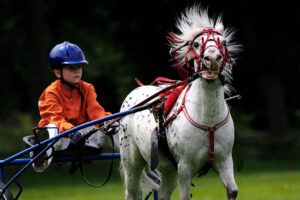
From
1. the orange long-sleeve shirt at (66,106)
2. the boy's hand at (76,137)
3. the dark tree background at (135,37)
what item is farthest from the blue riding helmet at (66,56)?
the dark tree background at (135,37)

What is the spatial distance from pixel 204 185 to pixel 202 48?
12231mm

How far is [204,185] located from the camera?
17359 millimetres

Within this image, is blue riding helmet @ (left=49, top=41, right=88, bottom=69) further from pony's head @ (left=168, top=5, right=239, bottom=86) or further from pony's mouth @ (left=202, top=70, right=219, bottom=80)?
pony's mouth @ (left=202, top=70, right=219, bottom=80)

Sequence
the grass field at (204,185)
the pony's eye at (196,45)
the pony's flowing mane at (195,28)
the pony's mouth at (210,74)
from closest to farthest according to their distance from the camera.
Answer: the pony's mouth at (210,74), the pony's eye at (196,45), the pony's flowing mane at (195,28), the grass field at (204,185)

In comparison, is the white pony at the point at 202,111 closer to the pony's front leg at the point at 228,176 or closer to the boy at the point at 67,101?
the pony's front leg at the point at 228,176

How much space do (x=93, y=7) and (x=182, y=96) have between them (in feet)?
55.6

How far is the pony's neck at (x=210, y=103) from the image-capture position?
5.60m

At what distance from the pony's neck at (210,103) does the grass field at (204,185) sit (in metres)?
6.53

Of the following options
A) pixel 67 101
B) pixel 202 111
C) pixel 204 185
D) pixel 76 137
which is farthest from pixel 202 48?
pixel 204 185

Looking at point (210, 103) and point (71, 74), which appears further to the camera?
point (71, 74)

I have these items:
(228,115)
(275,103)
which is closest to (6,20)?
(275,103)

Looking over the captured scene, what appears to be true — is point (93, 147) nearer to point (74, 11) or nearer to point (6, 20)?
point (74, 11)

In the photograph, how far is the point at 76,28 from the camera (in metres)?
24.9

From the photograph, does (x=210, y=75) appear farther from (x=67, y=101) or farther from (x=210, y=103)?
(x=67, y=101)
